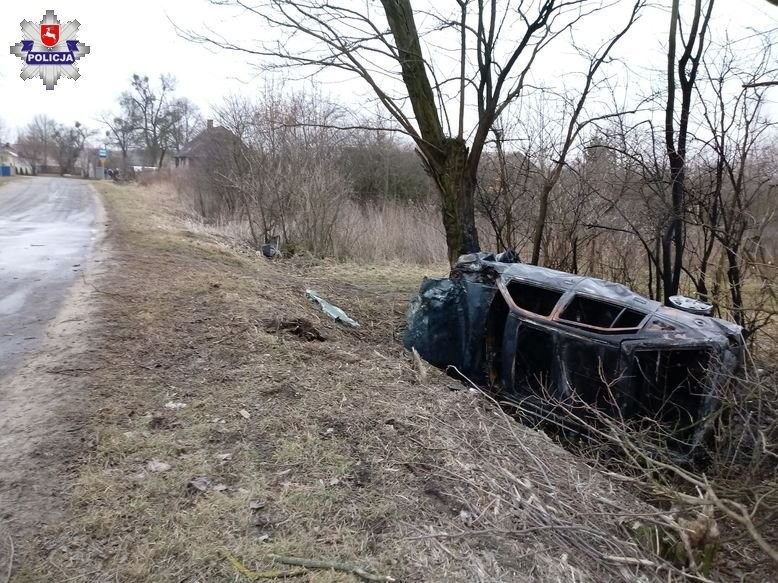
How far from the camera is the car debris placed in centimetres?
778

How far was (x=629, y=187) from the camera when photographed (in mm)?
8164

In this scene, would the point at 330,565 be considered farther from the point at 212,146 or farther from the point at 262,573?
the point at 212,146

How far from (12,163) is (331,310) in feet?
248

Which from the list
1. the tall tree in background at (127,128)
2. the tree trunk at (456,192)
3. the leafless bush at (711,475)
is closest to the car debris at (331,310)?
the tree trunk at (456,192)

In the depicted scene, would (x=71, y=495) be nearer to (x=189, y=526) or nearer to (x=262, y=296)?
(x=189, y=526)

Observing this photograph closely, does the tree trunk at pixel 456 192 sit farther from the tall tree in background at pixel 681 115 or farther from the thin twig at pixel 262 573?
the thin twig at pixel 262 573

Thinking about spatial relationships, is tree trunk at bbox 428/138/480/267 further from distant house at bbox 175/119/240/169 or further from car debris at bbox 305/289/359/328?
distant house at bbox 175/119/240/169

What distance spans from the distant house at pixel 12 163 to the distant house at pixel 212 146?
137 feet

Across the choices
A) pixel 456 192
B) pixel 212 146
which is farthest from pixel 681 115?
pixel 212 146

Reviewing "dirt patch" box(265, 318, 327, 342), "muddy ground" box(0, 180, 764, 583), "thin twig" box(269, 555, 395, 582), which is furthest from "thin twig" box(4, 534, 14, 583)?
"dirt patch" box(265, 318, 327, 342)

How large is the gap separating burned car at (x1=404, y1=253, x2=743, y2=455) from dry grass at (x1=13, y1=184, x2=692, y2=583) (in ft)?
1.71

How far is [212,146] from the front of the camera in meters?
18.9

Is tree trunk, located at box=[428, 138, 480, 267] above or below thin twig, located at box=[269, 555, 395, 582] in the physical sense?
above

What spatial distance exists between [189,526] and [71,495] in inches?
29.4
